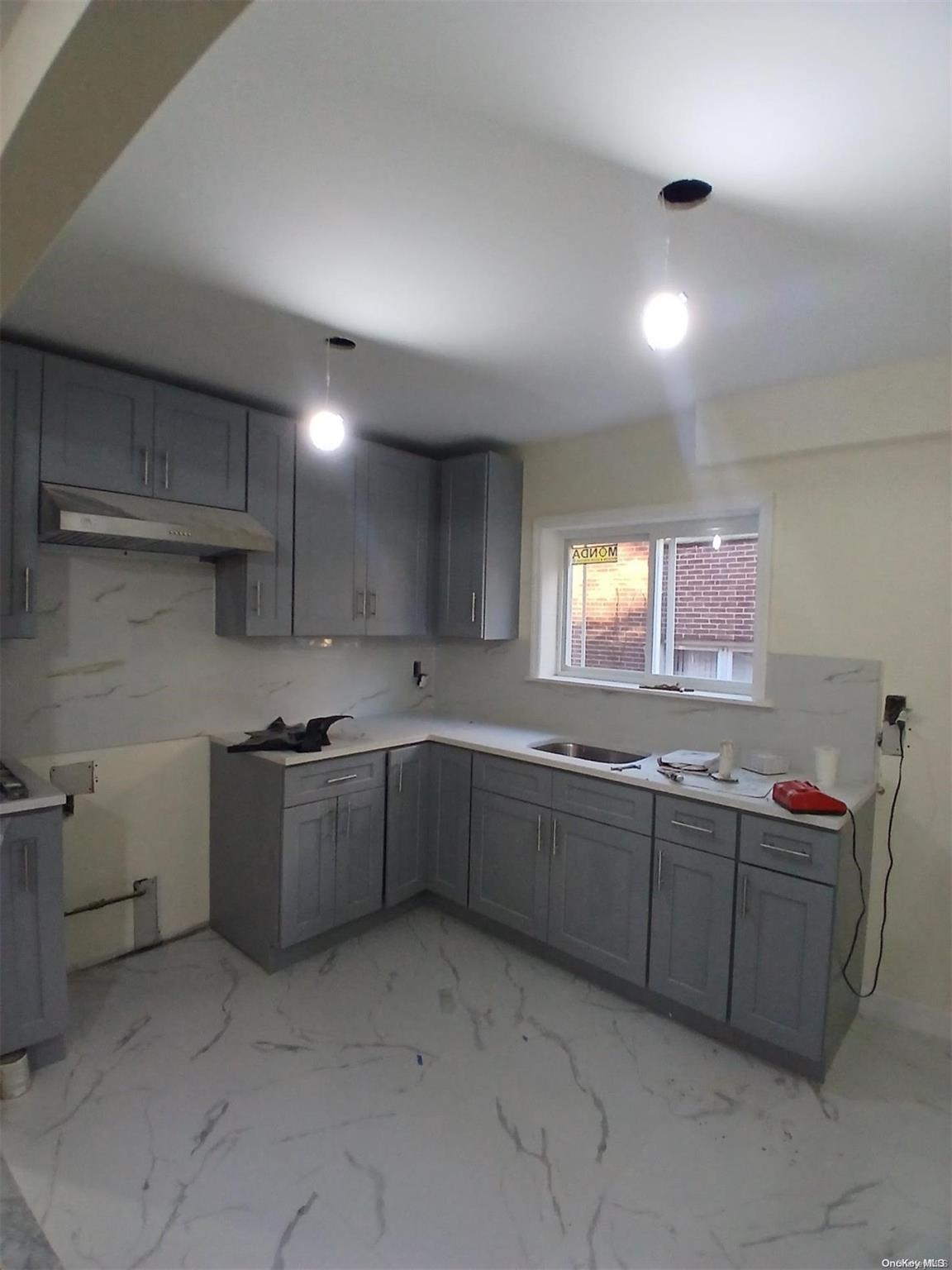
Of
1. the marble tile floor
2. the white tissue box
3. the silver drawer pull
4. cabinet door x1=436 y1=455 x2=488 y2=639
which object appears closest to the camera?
the marble tile floor

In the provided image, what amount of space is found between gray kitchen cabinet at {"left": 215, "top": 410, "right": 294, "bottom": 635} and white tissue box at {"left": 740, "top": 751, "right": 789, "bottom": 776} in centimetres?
213

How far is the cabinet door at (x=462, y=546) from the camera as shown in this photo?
3490mm

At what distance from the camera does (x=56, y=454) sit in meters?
2.31

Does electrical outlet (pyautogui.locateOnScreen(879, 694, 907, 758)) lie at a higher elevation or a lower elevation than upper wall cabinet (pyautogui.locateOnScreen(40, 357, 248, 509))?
lower

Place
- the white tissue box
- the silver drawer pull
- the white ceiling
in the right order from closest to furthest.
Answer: the white ceiling → the silver drawer pull → the white tissue box

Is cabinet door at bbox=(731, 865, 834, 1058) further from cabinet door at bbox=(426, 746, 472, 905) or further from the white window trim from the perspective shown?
cabinet door at bbox=(426, 746, 472, 905)

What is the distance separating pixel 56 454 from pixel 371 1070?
239 centimetres

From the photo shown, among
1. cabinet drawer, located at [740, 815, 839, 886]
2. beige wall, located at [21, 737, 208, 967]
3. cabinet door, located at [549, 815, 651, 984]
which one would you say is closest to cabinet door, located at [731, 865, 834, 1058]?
cabinet drawer, located at [740, 815, 839, 886]

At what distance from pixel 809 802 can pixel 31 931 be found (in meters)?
2.53

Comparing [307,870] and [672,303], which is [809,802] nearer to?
[672,303]

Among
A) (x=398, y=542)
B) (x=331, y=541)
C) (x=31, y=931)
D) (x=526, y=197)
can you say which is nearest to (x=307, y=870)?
(x=31, y=931)

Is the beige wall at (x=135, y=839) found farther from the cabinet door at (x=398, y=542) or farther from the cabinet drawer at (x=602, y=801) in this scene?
the cabinet drawer at (x=602, y=801)

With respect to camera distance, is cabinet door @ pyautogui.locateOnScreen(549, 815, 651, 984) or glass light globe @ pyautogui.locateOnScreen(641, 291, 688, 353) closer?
glass light globe @ pyautogui.locateOnScreen(641, 291, 688, 353)

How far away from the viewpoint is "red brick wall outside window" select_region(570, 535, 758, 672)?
298 cm
